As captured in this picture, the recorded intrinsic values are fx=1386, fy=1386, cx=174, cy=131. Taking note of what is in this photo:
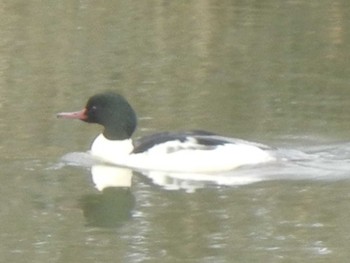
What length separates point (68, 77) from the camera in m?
18.2

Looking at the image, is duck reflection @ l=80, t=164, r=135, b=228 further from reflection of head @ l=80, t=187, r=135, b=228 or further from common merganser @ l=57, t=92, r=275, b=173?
common merganser @ l=57, t=92, r=275, b=173

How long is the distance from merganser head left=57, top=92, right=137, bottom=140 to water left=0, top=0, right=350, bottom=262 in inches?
15.5

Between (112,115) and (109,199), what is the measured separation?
1.59 meters

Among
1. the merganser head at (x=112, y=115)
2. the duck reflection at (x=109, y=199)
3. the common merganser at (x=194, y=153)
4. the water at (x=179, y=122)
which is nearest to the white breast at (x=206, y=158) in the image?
the common merganser at (x=194, y=153)

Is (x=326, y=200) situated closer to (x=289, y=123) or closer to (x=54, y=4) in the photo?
(x=289, y=123)

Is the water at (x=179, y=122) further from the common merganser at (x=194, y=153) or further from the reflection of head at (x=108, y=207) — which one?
the common merganser at (x=194, y=153)

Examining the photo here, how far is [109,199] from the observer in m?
12.8

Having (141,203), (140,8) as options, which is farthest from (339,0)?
(141,203)

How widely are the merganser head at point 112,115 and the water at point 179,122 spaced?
394 mm

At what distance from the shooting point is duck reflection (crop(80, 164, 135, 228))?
11891 mm

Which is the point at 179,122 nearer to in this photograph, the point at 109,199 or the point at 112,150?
the point at 112,150

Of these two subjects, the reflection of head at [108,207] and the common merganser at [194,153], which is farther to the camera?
the common merganser at [194,153]

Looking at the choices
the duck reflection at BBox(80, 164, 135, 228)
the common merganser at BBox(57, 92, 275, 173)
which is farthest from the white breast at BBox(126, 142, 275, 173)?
the duck reflection at BBox(80, 164, 135, 228)

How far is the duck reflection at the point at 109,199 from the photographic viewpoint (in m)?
11.9
